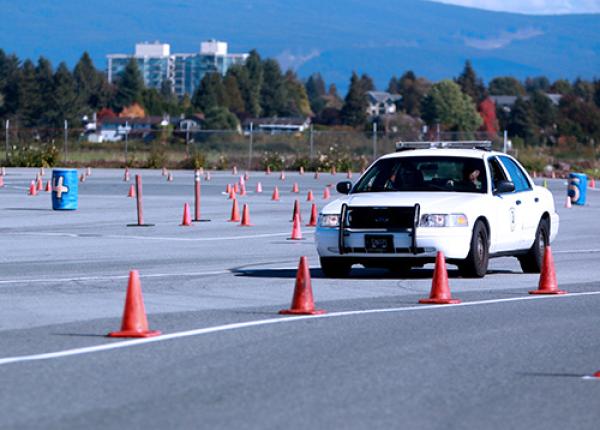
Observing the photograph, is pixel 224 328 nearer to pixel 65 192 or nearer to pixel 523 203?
pixel 523 203

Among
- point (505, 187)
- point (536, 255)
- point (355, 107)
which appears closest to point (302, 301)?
point (505, 187)

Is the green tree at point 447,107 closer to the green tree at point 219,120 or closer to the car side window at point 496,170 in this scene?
the green tree at point 219,120

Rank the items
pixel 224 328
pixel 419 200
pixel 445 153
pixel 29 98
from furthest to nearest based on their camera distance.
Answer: pixel 29 98
pixel 445 153
pixel 419 200
pixel 224 328

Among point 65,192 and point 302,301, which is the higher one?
point 65,192

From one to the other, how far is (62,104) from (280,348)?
130m

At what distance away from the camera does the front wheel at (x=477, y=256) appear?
57.5ft

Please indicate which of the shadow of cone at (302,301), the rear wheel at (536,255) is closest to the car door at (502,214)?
the rear wheel at (536,255)

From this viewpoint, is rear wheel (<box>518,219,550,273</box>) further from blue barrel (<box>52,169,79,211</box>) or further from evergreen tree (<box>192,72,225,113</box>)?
evergreen tree (<box>192,72,225,113</box>)

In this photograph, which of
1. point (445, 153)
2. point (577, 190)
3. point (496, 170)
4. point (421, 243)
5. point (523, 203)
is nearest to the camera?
point (421, 243)

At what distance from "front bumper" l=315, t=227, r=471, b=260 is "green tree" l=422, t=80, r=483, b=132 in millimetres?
140685

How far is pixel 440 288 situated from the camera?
1494cm

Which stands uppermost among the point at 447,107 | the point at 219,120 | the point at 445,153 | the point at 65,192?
the point at 447,107

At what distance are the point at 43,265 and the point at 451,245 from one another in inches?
226

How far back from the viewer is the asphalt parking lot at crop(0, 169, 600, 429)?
29.1 feet
